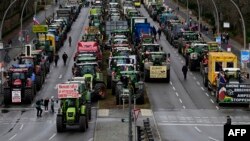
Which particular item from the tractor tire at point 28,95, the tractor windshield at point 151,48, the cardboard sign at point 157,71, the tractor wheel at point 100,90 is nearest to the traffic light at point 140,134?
the tractor wheel at point 100,90

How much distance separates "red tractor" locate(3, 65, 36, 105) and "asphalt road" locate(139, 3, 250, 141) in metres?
9.80

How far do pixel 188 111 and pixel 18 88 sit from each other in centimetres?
1352

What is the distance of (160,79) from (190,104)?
11596mm

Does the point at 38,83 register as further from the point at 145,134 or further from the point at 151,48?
the point at 145,134

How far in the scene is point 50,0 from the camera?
180375 mm

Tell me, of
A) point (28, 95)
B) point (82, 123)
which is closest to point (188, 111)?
point (82, 123)

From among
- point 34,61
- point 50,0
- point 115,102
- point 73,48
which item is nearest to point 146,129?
point 115,102

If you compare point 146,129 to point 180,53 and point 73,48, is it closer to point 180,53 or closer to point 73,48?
point 180,53

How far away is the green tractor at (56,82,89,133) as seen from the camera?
A: 142 feet

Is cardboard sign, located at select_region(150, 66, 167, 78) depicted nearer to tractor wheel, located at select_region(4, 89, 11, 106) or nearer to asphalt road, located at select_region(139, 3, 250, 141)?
asphalt road, located at select_region(139, 3, 250, 141)

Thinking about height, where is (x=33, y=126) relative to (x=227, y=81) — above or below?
below

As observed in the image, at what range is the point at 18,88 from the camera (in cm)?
5650

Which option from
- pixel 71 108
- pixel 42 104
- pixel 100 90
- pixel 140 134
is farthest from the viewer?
pixel 100 90

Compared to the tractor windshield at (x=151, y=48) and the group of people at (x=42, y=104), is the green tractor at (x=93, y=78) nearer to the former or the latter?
the group of people at (x=42, y=104)
